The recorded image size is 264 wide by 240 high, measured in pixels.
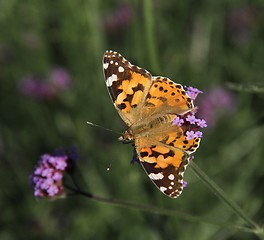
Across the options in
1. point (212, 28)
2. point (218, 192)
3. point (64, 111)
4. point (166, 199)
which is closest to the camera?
point (218, 192)

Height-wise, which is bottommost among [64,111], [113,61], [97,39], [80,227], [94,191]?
[80,227]

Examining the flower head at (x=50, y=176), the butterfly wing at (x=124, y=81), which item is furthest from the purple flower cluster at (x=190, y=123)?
the flower head at (x=50, y=176)

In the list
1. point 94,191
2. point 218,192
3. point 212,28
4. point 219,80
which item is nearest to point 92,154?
point 94,191

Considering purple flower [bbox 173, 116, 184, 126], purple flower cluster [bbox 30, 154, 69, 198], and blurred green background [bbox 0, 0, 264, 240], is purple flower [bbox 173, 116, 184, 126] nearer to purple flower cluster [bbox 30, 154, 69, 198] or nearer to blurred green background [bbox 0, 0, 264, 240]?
purple flower cluster [bbox 30, 154, 69, 198]

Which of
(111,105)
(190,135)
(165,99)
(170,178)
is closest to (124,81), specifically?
(165,99)

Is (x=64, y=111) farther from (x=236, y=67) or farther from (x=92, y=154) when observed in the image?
(x=236, y=67)

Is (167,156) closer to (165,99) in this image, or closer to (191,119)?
(191,119)
